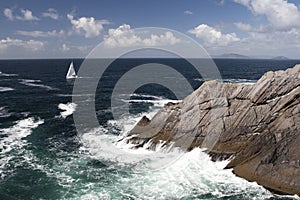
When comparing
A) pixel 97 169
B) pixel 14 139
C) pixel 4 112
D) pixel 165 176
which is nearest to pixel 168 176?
pixel 165 176

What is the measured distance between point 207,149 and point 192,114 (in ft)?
20.1

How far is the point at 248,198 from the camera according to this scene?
1262 inches

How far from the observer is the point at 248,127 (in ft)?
133

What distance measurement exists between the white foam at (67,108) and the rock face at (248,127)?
27.4m

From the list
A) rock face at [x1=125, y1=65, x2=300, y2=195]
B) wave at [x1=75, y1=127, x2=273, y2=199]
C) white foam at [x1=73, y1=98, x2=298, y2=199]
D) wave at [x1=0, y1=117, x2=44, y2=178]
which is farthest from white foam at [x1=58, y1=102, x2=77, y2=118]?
rock face at [x1=125, y1=65, x2=300, y2=195]

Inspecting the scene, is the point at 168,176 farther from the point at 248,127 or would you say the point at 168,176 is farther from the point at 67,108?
the point at 67,108

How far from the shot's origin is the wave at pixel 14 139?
140 feet

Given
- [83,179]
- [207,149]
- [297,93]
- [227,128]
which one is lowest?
[83,179]

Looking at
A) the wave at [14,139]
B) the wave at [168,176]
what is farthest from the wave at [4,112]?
the wave at [168,176]

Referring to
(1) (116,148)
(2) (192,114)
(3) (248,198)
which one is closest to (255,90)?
(2) (192,114)

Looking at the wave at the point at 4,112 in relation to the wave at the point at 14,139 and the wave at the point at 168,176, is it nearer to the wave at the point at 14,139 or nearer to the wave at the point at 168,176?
the wave at the point at 14,139

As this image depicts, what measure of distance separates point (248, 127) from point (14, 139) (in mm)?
38564

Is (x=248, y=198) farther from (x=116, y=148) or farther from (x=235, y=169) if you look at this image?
(x=116, y=148)

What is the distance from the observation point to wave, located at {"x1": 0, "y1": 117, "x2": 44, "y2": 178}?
140 ft
